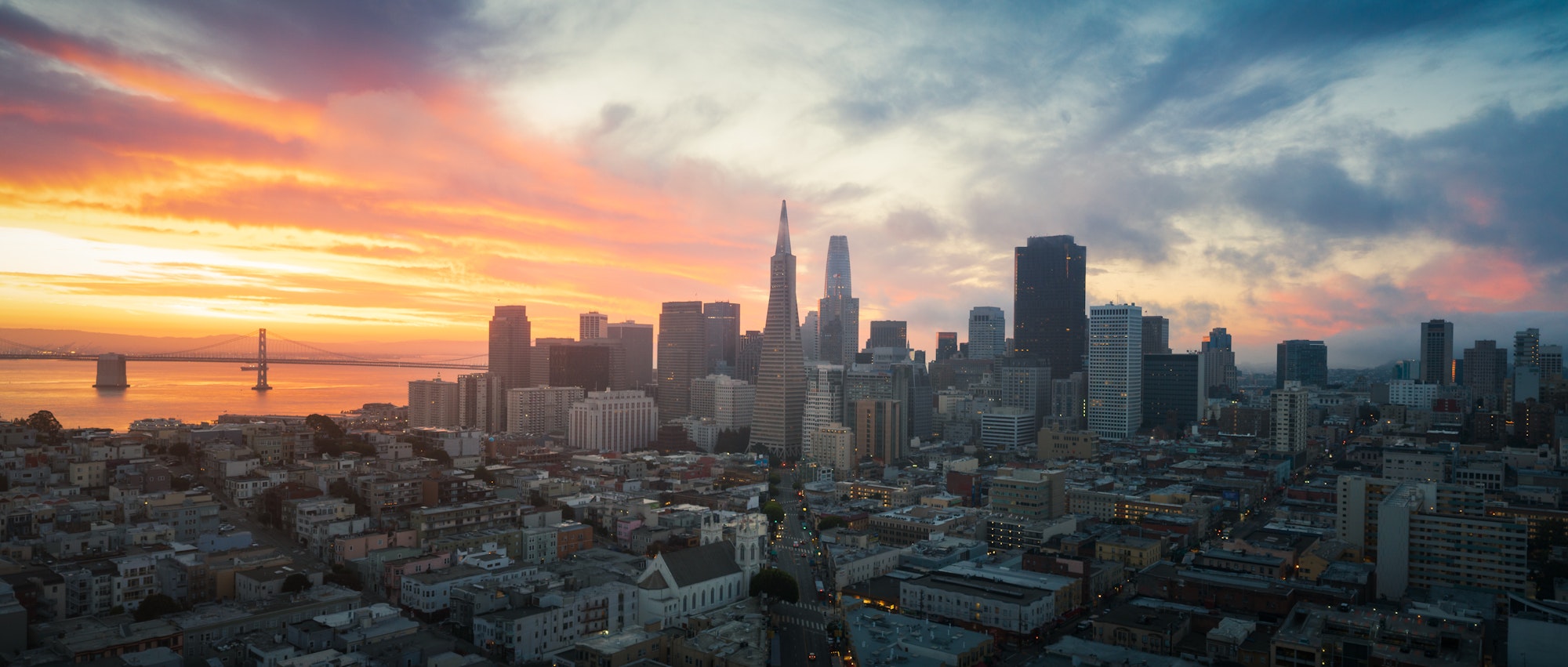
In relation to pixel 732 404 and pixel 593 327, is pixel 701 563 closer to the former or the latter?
pixel 732 404

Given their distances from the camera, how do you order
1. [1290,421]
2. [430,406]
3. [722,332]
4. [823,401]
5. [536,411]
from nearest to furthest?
1. [1290,421]
2. [823,401]
3. [536,411]
4. [430,406]
5. [722,332]

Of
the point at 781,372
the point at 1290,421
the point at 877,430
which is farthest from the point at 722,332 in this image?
the point at 1290,421

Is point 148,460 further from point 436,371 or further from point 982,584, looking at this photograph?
point 436,371

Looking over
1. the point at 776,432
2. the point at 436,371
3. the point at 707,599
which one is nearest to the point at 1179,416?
the point at 776,432

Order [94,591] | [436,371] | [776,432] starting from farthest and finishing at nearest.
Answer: [436,371]
[776,432]
[94,591]

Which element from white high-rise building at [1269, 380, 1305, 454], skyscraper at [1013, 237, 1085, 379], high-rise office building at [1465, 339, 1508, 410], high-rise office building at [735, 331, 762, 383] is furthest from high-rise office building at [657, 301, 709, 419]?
high-rise office building at [1465, 339, 1508, 410]

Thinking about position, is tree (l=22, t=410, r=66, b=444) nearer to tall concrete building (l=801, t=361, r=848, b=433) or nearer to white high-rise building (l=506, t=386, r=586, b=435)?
white high-rise building (l=506, t=386, r=586, b=435)

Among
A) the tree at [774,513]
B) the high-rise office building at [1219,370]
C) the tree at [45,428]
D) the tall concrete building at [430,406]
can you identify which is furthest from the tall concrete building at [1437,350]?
the tree at [45,428]
